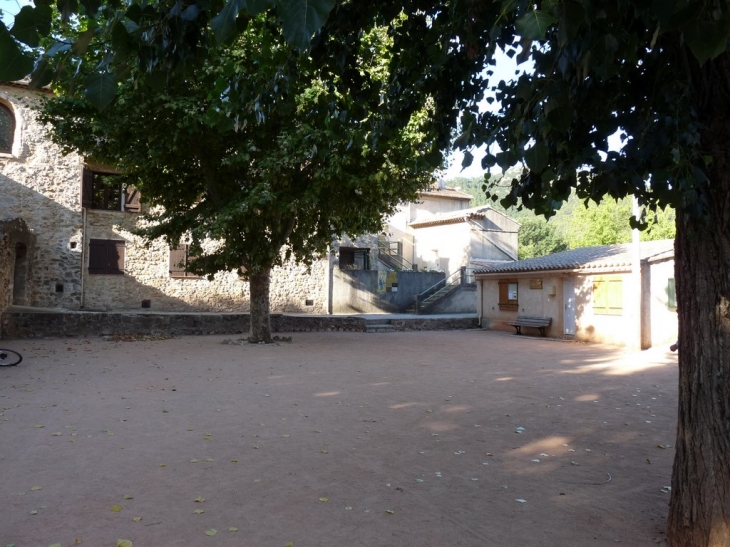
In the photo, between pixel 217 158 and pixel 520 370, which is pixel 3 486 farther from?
pixel 217 158

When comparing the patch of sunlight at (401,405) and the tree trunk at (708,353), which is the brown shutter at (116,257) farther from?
the tree trunk at (708,353)

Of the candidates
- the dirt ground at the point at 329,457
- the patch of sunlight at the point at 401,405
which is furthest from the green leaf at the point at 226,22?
the patch of sunlight at the point at 401,405

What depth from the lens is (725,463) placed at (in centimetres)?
310

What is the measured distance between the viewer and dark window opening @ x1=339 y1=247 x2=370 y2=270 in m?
30.5

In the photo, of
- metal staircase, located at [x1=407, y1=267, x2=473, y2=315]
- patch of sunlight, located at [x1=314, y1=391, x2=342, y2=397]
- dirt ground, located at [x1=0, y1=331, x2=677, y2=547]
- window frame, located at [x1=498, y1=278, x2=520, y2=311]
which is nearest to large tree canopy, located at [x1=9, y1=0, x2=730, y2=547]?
dirt ground, located at [x1=0, y1=331, x2=677, y2=547]

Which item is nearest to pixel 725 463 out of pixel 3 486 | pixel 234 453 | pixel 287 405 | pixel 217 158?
pixel 234 453

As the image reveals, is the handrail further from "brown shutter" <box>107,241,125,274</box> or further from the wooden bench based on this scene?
"brown shutter" <box>107,241,125,274</box>

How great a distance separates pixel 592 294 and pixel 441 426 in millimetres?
14633

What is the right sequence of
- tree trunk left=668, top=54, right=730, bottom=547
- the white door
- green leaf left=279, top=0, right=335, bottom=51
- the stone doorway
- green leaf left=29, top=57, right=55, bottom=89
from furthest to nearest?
the stone doorway < the white door < tree trunk left=668, top=54, right=730, bottom=547 < green leaf left=29, top=57, right=55, bottom=89 < green leaf left=279, top=0, right=335, bottom=51

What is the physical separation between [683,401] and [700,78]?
71.0 inches

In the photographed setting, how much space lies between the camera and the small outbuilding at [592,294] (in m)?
17.4

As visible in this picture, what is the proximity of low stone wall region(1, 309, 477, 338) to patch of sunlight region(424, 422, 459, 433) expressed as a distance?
13.8 metres

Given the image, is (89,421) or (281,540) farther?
(89,421)

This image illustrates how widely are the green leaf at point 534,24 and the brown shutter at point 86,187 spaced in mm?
22944
